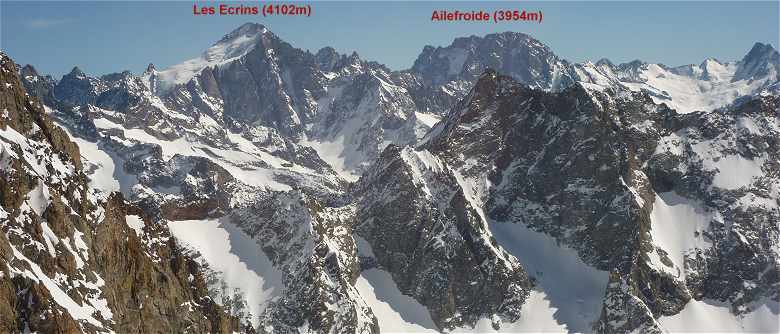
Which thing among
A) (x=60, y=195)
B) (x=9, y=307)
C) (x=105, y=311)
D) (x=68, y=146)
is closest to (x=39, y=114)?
(x=68, y=146)

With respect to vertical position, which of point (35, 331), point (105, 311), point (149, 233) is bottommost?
point (35, 331)

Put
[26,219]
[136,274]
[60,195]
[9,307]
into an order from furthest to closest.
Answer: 1. [136,274]
2. [60,195]
3. [26,219]
4. [9,307]

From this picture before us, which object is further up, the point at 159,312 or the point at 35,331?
the point at 159,312

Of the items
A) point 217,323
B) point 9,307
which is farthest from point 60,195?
point 217,323

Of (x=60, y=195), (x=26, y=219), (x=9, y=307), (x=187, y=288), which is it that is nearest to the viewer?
(x=9, y=307)

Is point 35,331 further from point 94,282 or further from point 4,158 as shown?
point 4,158

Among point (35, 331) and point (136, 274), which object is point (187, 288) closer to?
point (136, 274)

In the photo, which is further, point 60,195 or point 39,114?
point 39,114
